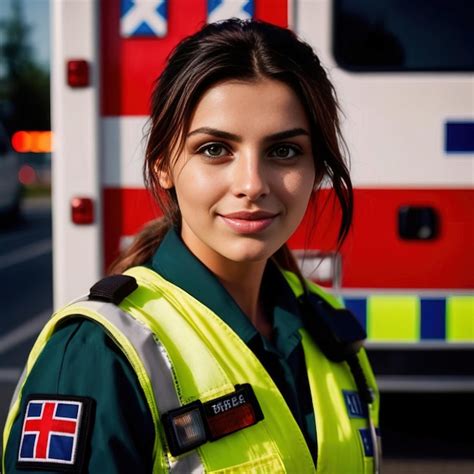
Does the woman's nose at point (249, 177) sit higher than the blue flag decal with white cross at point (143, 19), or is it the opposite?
the blue flag decal with white cross at point (143, 19)

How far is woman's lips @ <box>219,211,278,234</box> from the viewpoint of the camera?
129cm

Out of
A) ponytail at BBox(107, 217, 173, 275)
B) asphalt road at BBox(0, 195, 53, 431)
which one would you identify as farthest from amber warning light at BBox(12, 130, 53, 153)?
ponytail at BBox(107, 217, 173, 275)

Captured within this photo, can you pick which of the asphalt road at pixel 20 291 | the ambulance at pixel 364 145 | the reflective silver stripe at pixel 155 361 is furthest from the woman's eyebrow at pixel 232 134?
the asphalt road at pixel 20 291

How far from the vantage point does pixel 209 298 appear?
1340mm

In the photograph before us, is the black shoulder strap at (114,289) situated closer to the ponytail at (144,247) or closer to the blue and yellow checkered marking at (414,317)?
the ponytail at (144,247)

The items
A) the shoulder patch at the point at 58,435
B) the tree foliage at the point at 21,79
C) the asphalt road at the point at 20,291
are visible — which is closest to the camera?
the shoulder patch at the point at 58,435

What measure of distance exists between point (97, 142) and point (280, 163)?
6.59 ft

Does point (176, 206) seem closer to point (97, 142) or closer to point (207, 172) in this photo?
point (207, 172)

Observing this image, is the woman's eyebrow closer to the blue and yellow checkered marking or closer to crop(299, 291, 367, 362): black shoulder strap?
crop(299, 291, 367, 362): black shoulder strap

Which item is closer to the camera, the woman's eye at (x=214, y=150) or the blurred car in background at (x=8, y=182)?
the woman's eye at (x=214, y=150)

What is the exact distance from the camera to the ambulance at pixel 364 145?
3.21m

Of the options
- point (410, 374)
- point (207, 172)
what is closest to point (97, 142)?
point (410, 374)

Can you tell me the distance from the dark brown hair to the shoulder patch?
1.30ft

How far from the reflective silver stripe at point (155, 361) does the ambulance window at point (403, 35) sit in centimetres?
224
